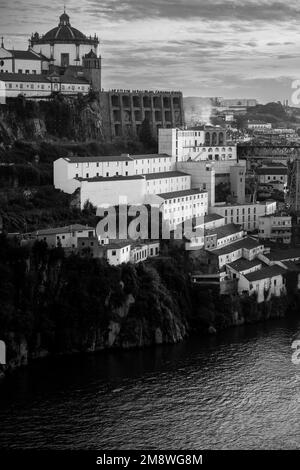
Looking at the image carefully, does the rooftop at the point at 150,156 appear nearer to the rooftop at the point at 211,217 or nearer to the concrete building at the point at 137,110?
the concrete building at the point at 137,110

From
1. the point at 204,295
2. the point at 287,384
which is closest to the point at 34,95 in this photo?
the point at 204,295

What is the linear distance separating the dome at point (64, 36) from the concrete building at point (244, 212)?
540 cm

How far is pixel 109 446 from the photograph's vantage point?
11.1 meters

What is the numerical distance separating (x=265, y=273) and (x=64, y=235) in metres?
4.01

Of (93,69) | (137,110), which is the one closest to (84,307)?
(93,69)

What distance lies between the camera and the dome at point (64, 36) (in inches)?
913

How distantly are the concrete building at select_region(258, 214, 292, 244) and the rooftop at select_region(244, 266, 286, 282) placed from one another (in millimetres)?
2123

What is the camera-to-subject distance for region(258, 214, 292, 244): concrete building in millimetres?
20453

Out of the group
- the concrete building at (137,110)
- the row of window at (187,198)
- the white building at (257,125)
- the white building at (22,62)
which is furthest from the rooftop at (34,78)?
the white building at (257,125)

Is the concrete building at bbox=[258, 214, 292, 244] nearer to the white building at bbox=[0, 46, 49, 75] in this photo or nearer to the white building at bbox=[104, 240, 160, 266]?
the white building at bbox=[104, 240, 160, 266]

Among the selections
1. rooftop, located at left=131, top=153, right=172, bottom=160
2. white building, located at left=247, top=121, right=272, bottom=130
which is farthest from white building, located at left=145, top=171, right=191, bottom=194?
white building, located at left=247, top=121, right=272, bottom=130

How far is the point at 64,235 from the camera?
1592 centimetres

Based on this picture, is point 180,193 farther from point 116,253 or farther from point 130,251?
point 116,253

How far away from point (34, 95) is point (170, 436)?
11566 mm
